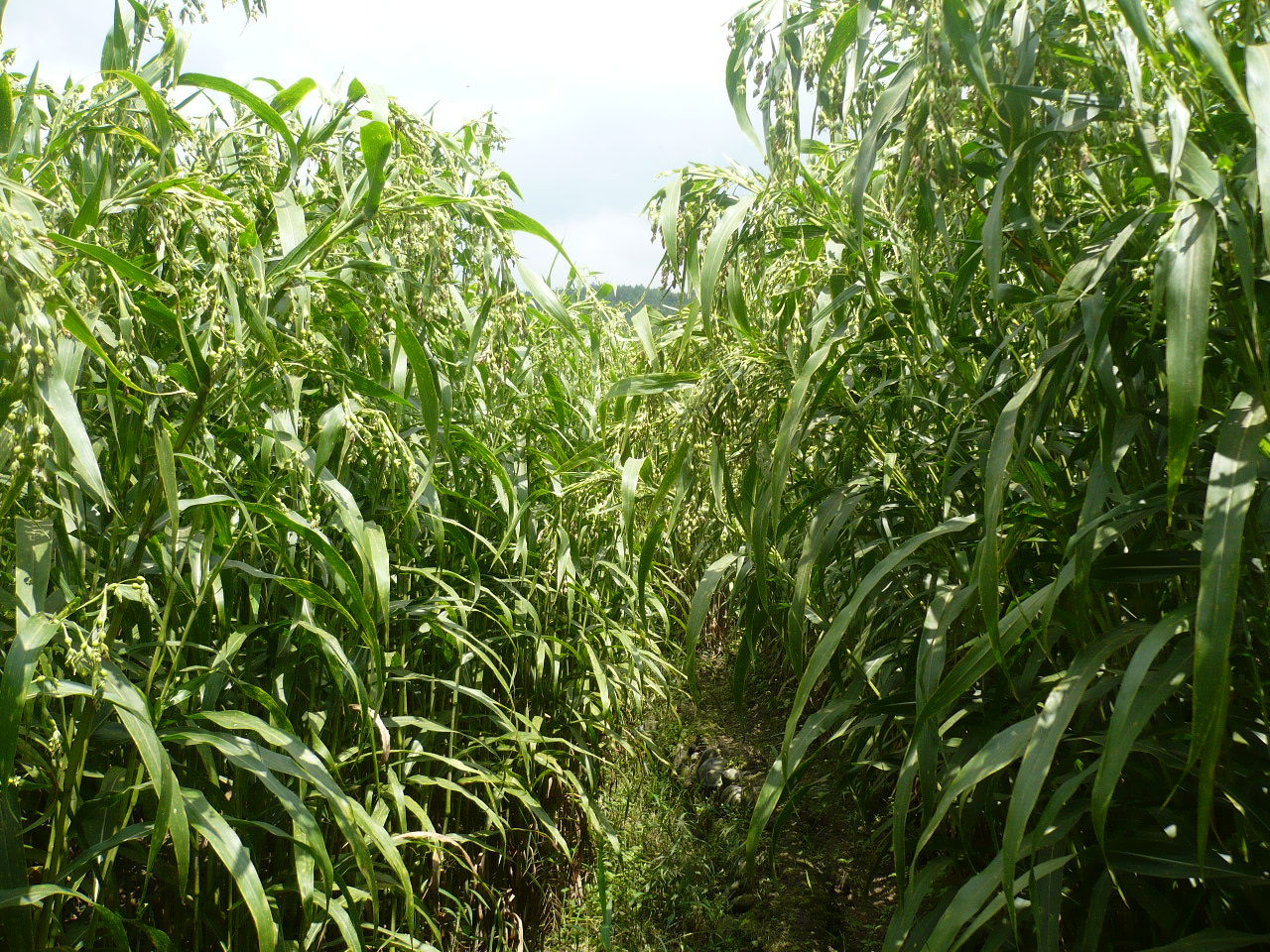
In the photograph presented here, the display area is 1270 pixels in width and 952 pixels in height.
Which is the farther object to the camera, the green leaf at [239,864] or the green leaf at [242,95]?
the green leaf at [242,95]

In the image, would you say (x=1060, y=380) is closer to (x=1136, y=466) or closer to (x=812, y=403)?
(x=1136, y=466)

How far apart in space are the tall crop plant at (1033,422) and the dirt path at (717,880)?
426mm

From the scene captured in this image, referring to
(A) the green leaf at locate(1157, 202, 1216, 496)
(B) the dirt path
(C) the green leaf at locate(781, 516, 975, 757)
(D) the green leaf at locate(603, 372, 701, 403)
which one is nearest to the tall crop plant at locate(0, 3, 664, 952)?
(D) the green leaf at locate(603, 372, 701, 403)

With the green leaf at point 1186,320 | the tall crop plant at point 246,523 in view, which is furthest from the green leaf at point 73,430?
the green leaf at point 1186,320

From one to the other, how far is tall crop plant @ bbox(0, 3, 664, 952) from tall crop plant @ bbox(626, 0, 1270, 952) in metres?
0.36

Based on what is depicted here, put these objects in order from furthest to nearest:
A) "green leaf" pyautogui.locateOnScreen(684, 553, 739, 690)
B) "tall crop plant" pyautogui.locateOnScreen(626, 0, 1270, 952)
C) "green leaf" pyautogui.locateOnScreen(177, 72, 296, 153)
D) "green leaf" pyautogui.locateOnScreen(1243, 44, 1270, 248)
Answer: "green leaf" pyautogui.locateOnScreen(684, 553, 739, 690) → "green leaf" pyautogui.locateOnScreen(177, 72, 296, 153) → "tall crop plant" pyautogui.locateOnScreen(626, 0, 1270, 952) → "green leaf" pyautogui.locateOnScreen(1243, 44, 1270, 248)

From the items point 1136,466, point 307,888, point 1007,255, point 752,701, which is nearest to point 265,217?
point 307,888

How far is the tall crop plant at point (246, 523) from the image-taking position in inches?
32.1

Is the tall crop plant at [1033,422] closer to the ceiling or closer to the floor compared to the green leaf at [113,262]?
closer to the floor

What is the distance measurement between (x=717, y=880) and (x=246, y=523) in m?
1.57

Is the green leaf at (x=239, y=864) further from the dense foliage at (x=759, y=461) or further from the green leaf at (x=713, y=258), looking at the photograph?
the green leaf at (x=713, y=258)

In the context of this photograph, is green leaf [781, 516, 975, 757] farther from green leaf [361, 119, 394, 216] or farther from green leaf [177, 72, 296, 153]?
green leaf [177, 72, 296, 153]

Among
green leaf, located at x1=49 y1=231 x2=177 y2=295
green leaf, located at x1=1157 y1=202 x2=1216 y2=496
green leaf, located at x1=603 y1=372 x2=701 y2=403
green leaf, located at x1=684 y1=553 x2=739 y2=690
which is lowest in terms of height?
green leaf, located at x1=684 y1=553 x2=739 y2=690

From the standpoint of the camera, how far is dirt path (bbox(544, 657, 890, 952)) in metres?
1.82
